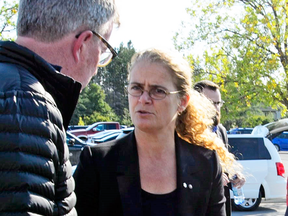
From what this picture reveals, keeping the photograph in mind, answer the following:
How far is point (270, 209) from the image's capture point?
1020 centimetres

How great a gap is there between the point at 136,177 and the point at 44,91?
1214mm

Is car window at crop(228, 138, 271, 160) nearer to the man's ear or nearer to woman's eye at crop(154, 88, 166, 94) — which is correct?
woman's eye at crop(154, 88, 166, 94)

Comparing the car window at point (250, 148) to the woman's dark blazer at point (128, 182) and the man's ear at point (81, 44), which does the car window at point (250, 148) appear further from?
the man's ear at point (81, 44)

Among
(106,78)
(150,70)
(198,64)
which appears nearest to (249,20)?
(198,64)

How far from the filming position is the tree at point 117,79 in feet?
259

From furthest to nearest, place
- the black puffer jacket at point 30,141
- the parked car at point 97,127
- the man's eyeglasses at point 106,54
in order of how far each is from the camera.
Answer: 1. the parked car at point 97,127
2. the man's eyeglasses at point 106,54
3. the black puffer jacket at point 30,141

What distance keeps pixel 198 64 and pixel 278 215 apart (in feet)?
35.2

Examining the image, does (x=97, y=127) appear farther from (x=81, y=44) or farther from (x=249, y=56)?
(x=81, y=44)

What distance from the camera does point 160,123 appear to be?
264 centimetres

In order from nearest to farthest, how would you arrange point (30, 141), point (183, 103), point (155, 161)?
point (30, 141)
point (155, 161)
point (183, 103)

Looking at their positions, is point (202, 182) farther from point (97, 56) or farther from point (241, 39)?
point (241, 39)

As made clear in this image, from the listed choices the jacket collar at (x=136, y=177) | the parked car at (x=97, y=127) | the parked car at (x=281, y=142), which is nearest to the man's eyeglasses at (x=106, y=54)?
the jacket collar at (x=136, y=177)

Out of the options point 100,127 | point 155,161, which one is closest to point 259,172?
point 155,161

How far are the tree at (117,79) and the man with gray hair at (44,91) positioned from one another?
2979 inches
